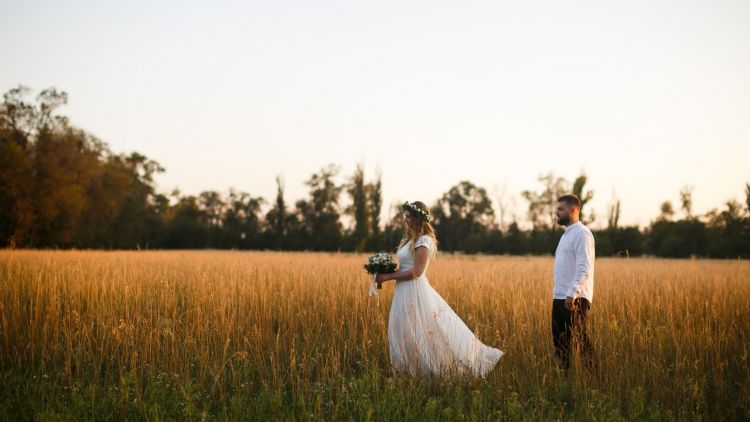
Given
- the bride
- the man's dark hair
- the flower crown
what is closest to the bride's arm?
the bride

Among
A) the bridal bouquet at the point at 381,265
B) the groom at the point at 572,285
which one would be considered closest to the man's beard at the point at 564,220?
the groom at the point at 572,285

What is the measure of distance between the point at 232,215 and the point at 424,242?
5233 centimetres

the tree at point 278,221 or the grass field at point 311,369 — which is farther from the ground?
the tree at point 278,221

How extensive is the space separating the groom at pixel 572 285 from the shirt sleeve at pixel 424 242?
1.48m

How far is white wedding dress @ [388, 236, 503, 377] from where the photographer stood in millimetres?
5188

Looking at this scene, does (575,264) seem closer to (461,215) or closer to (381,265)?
(381,265)

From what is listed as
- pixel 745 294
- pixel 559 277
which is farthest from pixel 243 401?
pixel 745 294

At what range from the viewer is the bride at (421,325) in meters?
5.20

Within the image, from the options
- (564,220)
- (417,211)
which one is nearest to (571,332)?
(564,220)

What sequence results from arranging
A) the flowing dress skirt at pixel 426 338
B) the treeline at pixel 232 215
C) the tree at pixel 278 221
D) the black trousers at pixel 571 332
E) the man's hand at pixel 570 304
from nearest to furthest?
the man's hand at pixel 570 304, the black trousers at pixel 571 332, the flowing dress skirt at pixel 426 338, the treeline at pixel 232 215, the tree at pixel 278 221

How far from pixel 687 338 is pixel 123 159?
55.6 metres

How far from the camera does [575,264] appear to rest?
16.8 feet

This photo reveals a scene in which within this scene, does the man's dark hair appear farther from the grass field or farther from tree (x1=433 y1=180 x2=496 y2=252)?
tree (x1=433 y1=180 x2=496 y2=252)

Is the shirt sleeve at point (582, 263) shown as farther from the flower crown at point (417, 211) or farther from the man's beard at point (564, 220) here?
the flower crown at point (417, 211)
